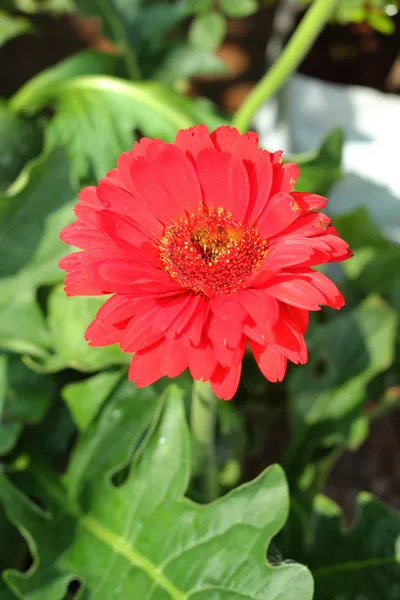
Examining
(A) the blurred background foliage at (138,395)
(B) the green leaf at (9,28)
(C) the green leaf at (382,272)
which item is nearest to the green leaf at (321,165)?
(A) the blurred background foliage at (138,395)

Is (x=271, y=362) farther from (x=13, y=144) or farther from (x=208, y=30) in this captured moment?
(x=208, y=30)

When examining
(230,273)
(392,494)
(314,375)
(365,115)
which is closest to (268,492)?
(230,273)

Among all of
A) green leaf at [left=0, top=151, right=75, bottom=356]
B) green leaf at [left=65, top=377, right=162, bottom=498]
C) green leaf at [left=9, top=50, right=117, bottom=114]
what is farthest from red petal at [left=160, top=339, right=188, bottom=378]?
green leaf at [left=9, top=50, right=117, bottom=114]

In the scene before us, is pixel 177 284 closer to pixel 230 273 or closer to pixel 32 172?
pixel 230 273

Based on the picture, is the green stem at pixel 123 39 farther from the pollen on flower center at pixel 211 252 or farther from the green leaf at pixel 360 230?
the pollen on flower center at pixel 211 252

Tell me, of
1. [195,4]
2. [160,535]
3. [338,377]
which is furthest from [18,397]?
[195,4]
